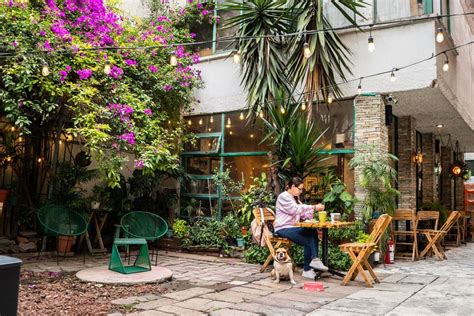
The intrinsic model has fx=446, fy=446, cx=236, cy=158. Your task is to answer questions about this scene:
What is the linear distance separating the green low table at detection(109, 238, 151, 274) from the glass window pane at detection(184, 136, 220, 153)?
372 cm

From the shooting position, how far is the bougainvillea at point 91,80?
6250mm

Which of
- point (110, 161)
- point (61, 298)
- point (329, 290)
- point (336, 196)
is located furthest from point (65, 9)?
point (329, 290)

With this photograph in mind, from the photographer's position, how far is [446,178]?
1381 centimetres

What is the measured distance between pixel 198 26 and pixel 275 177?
4424 millimetres

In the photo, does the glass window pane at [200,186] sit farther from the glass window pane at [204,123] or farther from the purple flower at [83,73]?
the purple flower at [83,73]

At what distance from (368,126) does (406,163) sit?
251 cm

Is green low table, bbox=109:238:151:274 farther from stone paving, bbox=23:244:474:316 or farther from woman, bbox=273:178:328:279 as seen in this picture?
woman, bbox=273:178:328:279

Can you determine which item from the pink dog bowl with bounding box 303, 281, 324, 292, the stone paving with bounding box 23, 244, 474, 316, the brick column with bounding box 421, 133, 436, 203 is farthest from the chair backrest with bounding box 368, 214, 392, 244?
the brick column with bounding box 421, 133, 436, 203

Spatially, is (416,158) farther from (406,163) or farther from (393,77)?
(393,77)

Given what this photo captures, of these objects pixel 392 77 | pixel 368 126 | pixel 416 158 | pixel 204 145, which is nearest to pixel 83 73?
pixel 204 145

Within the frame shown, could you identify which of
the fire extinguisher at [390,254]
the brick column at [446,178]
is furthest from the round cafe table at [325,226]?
the brick column at [446,178]

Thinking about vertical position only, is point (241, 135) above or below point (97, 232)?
above

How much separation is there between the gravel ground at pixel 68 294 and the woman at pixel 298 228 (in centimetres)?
177

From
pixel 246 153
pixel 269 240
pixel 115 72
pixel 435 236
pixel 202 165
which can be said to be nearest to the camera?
pixel 269 240
